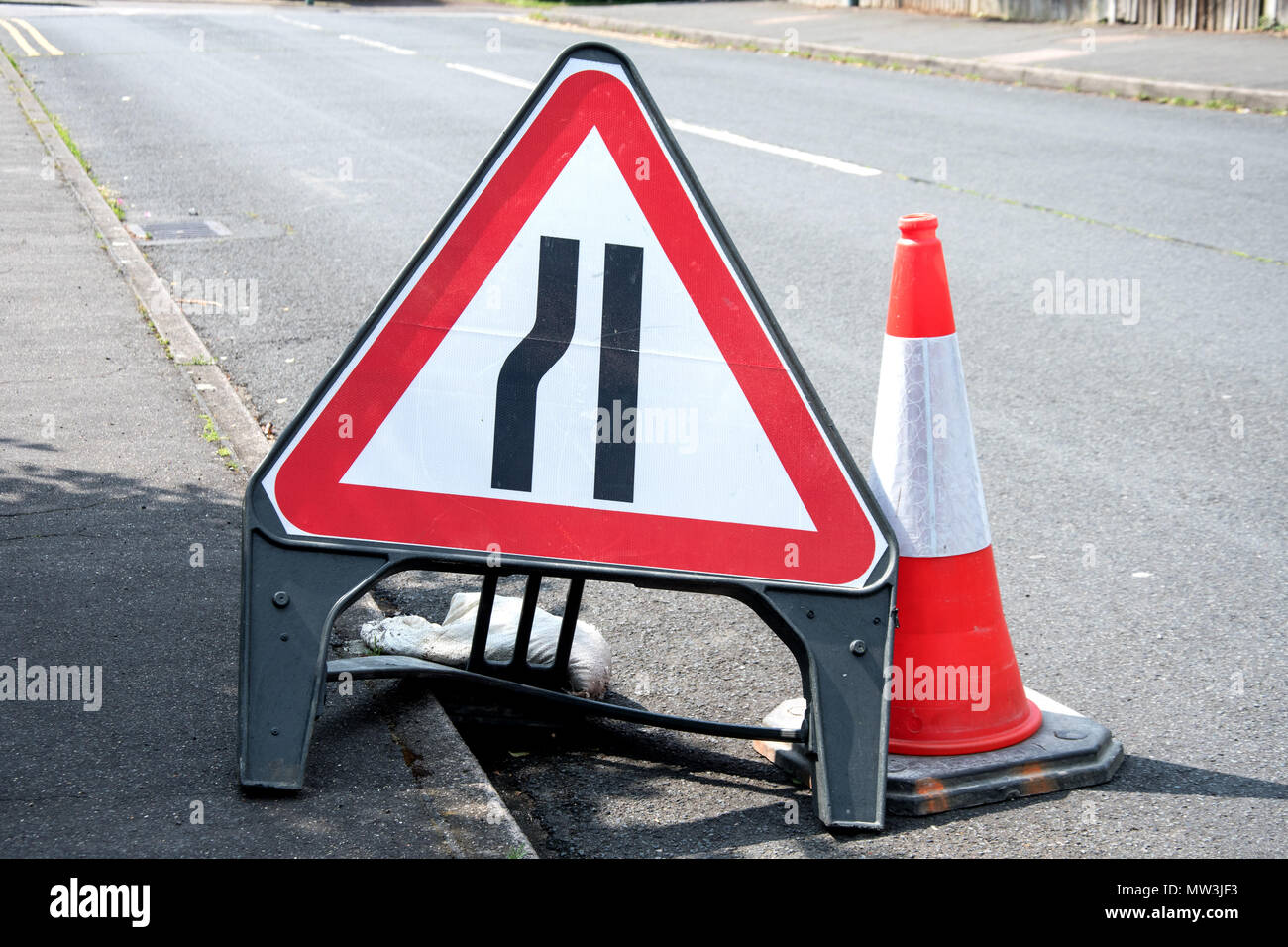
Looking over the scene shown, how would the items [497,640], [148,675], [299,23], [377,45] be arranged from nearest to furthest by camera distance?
[148,675] < [497,640] < [377,45] < [299,23]

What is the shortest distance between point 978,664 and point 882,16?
22705mm

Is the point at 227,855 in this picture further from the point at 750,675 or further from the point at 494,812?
the point at 750,675

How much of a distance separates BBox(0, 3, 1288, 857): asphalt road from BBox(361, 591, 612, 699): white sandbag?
164mm

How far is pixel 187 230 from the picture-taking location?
1000 centimetres

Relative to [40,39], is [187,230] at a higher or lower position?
lower

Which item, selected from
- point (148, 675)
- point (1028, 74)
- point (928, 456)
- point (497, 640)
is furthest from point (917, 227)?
point (1028, 74)

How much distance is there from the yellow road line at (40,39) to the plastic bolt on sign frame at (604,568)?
21.9 meters

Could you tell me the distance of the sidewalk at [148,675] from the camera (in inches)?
120

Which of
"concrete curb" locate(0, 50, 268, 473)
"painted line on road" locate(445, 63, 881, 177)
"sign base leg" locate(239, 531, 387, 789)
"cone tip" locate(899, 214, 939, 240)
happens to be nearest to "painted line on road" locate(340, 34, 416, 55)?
"painted line on road" locate(445, 63, 881, 177)

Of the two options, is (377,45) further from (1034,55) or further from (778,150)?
(778,150)

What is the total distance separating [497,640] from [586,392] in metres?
1.07

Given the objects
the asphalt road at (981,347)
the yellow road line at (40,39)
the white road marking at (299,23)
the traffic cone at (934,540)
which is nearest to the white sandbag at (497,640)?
the asphalt road at (981,347)

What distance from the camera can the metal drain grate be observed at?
9781 millimetres
